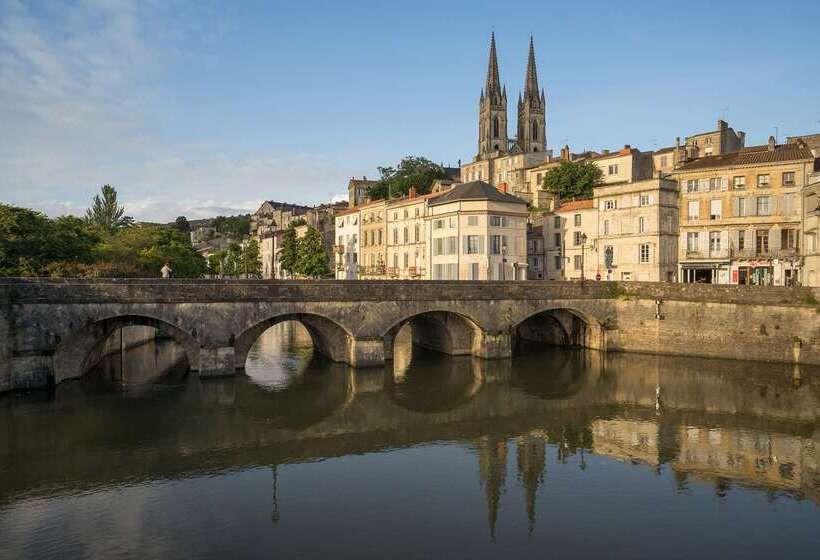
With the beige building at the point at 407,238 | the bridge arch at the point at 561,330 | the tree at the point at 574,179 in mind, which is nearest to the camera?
the bridge arch at the point at 561,330

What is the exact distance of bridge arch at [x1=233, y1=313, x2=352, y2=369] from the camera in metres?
35.5

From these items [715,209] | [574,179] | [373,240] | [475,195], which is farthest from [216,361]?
[574,179]

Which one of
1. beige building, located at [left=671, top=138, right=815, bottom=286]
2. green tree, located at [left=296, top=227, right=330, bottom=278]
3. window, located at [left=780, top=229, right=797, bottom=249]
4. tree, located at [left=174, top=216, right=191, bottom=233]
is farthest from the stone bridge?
tree, located at [left=174, top=216, right=191, bottom=233]

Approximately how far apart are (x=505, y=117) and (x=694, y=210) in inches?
2796

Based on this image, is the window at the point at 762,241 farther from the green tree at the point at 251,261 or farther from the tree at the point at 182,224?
the tree at the point at 182,224

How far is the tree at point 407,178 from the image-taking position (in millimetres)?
91375

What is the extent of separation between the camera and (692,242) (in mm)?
50219

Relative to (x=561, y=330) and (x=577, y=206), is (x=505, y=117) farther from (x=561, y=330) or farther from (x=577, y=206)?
(x=561, y=330)

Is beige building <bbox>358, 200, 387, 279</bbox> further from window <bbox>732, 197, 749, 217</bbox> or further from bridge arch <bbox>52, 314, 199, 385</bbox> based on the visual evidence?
window <bbox>732, 197, 749, 217</bbox>

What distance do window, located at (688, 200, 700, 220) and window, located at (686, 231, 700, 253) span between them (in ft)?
4.40

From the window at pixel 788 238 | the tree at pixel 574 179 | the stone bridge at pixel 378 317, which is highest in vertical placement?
the tree at pixel 574 179

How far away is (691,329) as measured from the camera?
4091 cm

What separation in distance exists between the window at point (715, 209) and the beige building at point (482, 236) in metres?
15.0

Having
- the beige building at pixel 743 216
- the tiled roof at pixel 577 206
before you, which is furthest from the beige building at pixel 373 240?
the beige building at pixel 743 216
